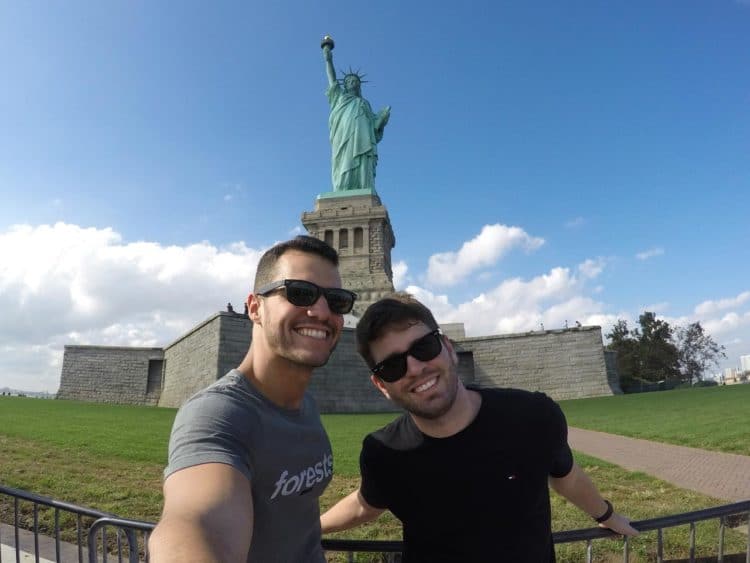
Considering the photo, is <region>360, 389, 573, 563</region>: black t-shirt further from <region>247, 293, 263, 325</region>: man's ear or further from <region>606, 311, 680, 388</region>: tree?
<region>606, 311, 680, 388</region>: tree

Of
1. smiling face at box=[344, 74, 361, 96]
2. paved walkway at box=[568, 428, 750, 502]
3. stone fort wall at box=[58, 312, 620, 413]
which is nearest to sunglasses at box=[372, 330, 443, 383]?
paved walkway at box=[568, 428, 750, 502]

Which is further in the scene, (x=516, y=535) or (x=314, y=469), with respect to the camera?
(x=516, y=535)

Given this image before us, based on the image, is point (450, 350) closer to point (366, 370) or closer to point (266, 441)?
point (266, 441)

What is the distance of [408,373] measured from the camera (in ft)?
7.52

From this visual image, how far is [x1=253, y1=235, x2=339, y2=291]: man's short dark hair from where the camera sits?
7.14 feet

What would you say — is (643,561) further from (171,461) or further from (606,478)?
(171,461)

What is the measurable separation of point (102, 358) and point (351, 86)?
31.9 metres

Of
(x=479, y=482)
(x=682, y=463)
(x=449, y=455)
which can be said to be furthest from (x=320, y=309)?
(x=682, y=463)

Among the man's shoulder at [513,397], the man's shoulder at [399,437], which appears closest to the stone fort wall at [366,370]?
the man's shoulder at [399,437]

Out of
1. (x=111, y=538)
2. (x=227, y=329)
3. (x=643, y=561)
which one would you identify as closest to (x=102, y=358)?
(x=227, y=329)

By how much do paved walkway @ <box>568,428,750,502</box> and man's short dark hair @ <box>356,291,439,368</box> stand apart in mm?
7363

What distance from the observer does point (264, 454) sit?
1.77 metres

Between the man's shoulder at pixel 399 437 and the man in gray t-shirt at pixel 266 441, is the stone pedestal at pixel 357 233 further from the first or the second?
the man in gray t-shirt at pixel 266 441

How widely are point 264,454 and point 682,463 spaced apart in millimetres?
10777
